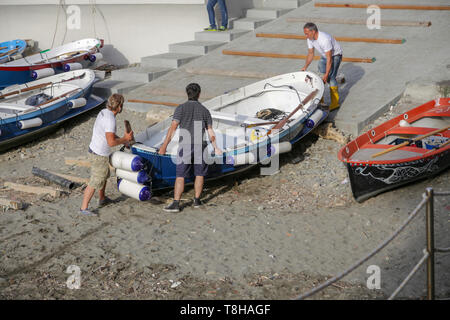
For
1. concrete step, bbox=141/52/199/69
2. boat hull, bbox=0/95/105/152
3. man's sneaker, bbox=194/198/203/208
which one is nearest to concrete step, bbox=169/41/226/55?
concrete step, bbox=141/52/199/69

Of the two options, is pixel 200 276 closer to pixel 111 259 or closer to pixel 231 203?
pixel 111 259

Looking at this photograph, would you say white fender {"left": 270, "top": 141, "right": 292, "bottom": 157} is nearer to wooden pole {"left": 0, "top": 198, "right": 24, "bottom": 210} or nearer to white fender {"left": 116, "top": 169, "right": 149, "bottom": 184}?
white fender {"left": 116, "top": 169, "right": 149, "bottom": 184}

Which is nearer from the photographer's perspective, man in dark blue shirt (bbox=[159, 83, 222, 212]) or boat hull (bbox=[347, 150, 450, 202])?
boat hull (bbox=[347, 150, 450, 202])

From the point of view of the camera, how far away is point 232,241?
7.74m

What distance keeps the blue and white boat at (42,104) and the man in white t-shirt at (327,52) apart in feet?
17.3

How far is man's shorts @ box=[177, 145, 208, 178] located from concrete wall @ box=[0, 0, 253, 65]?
843 centimetres

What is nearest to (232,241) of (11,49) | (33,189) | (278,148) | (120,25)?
(278,148)

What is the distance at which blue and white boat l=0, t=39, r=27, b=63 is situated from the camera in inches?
651

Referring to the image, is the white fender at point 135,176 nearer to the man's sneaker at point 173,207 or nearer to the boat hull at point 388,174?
the man's sneaker at point 173,207

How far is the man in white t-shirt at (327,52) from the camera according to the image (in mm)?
10695

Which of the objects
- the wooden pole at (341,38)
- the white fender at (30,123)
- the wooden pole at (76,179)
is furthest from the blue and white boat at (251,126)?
the white fender at (30,123)

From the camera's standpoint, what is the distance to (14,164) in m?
11.4

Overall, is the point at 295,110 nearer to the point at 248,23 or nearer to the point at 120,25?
the point at 248,23
